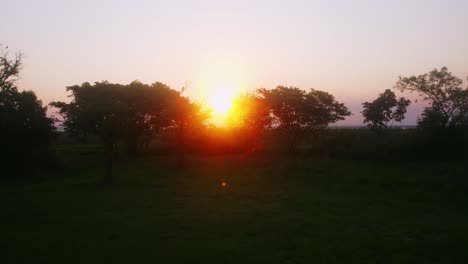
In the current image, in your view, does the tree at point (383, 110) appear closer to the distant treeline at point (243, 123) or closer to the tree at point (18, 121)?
the distant treeline at point (243, 123)

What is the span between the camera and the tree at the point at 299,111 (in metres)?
46.1

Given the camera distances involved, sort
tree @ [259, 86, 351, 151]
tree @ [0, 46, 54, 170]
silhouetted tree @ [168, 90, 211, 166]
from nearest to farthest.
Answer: tree @ [0, 46, 54, 170], silhouetted tree @ [168, 90, 211, 166], tree @ [259, 86, 351, 151]

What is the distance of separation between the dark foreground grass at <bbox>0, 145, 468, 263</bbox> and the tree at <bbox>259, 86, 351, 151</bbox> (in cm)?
1587

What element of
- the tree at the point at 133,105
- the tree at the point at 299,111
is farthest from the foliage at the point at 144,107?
the tree at the point at 299,111

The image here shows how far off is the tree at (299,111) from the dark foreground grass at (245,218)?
15.9m

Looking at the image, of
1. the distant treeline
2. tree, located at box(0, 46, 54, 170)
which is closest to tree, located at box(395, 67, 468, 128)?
the distant treeline

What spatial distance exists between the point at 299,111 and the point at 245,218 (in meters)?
30.4

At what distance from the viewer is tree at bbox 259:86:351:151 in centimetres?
4609

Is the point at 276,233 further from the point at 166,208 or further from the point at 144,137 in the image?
the point at 144,137

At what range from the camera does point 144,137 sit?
1818 inches

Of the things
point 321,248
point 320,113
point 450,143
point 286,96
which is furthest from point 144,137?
point 321,248

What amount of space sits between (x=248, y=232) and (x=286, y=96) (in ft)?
109

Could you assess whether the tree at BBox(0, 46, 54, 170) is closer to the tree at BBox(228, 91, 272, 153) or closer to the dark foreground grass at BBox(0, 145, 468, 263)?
the dark foreground grass at BBox(0, 145, 468, 263)

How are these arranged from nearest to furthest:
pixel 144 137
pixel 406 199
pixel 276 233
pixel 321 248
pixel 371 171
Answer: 1. pixel 321 248
2. pixel 276 233
3. pixel 406 199
4. pixel 371 171
5. pixel 144 137
